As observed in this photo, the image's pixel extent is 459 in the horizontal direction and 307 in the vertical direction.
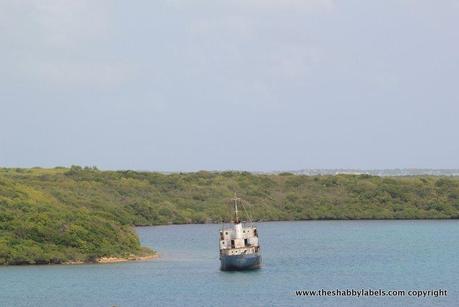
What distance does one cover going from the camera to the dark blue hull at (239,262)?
273 ft

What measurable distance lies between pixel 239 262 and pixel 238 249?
101 centimetres

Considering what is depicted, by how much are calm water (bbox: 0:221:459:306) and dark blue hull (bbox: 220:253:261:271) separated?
→ 977 millimetres

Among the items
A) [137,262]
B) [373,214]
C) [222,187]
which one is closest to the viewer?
[137,262]

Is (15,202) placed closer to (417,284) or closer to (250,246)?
(250,246)

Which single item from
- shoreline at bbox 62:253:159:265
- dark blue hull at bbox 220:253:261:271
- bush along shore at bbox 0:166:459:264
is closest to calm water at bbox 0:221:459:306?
dark blue hull at bbox 220:253:261:271

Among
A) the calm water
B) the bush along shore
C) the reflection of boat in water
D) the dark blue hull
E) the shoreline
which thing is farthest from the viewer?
the bush along shore

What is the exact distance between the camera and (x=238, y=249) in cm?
8350

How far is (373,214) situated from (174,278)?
88.7 metres

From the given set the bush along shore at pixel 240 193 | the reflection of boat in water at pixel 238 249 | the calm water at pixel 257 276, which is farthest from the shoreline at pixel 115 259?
the bush along shore at pixel 240 193

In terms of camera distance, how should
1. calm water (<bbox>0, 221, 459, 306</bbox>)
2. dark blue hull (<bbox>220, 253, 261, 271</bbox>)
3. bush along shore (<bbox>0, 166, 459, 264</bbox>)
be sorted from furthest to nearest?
1. bush along shore (<bbox>0, 166, 459, 264</bbox>)
2. dark blue hull (<bbox>220, 253, 261, 271</bbox>)
3. calm water (<bbox>0, 221, 459, 306</bbox>)

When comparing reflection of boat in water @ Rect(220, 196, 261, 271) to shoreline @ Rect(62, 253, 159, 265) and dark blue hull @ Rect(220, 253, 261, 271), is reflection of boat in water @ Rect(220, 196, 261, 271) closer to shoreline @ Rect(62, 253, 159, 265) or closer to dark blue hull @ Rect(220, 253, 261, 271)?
dark blue hull @ Rect(220, 253, 261, 271)

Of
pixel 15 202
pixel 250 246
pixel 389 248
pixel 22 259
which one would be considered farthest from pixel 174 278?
pixel 389 248

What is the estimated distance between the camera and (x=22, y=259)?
88.1m

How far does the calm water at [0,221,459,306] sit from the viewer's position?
70250mm
